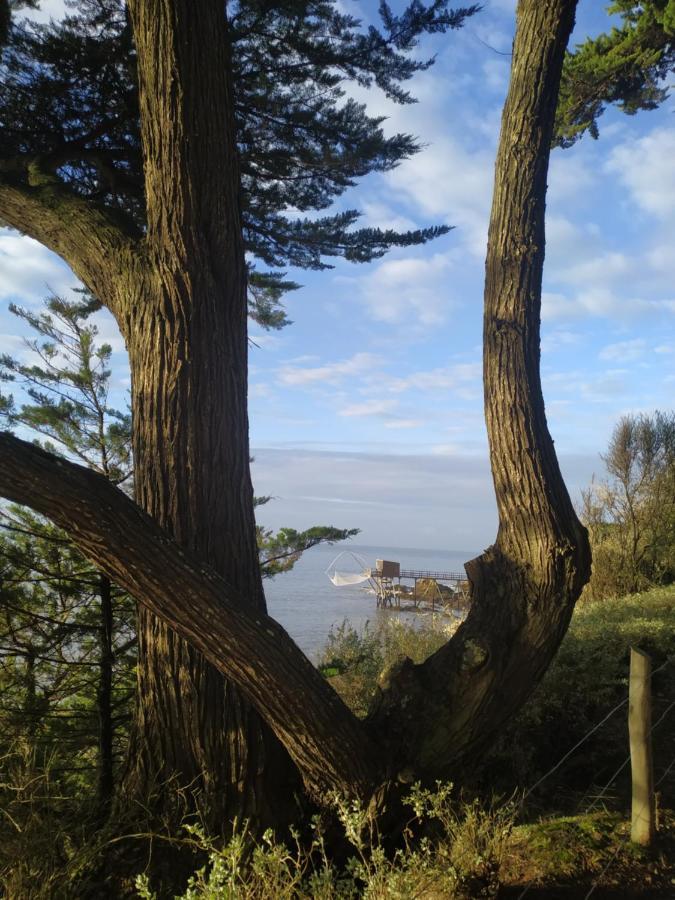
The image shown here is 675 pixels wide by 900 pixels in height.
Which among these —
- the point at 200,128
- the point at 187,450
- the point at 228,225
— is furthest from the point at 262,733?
the point at 200,128

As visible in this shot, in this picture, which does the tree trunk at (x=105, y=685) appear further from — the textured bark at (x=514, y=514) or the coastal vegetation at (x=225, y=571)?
the textured bark at (x=514, y=514)

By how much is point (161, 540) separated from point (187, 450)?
30.7 inches

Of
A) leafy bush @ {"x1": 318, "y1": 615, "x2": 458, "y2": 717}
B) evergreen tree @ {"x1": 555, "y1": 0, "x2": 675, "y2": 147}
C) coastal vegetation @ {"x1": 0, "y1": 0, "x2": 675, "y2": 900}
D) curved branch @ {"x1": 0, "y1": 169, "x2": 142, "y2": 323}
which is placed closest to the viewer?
coastal vegetation @ {"x1": 0, "y1": 0, "x2": 675, "y2": 900}

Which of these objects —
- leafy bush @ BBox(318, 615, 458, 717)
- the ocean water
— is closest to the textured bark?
leafy bush @ BBox(318, 615, 458, 717)

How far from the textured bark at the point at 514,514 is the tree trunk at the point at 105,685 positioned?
6.76 ft

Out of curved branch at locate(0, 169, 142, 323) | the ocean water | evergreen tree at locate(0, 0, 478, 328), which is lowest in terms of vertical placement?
the ocean water

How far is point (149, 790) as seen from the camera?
3.05m

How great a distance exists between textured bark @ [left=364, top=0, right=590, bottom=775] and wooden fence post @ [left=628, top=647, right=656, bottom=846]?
17.1 inches

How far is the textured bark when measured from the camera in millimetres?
3301

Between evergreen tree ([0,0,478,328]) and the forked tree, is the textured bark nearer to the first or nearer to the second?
the forked tree

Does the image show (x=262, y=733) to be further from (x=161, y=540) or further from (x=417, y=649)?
(x=417, y=649)

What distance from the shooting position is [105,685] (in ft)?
14.9

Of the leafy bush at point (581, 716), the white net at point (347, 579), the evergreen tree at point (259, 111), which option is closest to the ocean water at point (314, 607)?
the white net at point (347, 579)

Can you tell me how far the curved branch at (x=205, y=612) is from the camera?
2.49 m
